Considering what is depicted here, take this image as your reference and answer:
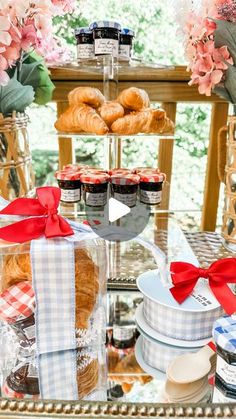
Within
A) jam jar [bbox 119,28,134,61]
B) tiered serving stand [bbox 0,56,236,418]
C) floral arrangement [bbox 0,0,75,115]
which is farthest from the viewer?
jam jar [bbox 119,28,134,61]

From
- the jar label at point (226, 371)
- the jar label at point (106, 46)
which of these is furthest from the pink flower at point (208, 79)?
the jar label at point (226, 371)

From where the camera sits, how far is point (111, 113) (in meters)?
0.99

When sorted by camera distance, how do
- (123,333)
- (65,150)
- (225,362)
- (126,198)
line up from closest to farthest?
(225,362)
(123,333)
(126,198)
(65,150)

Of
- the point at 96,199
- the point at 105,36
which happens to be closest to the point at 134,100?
the point at 105,36

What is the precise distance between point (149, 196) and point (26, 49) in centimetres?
46

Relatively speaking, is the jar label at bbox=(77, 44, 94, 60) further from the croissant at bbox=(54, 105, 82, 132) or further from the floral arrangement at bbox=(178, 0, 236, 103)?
the floral arrangement at bbox=(178, 0, 236, 103)

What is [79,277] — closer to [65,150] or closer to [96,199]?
[96,199]

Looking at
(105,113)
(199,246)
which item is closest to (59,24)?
(105,113)

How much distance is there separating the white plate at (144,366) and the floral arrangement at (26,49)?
603 mm

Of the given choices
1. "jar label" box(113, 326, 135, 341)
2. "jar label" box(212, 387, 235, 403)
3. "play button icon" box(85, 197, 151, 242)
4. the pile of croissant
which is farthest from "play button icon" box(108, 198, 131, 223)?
"jar label" box(212, 387, 235, 403)

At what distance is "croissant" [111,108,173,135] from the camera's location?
0.98 m

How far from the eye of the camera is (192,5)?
922mm

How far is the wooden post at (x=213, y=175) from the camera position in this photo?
1.29m

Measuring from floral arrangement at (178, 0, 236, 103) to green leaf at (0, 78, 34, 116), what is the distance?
41 centimetres
